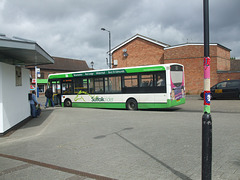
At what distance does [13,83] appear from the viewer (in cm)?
997

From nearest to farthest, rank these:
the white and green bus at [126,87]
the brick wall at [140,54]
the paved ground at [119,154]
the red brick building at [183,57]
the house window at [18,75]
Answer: the paved ground at [119,154]
the house window at [18,75]
the white and green bus at [126,87]
the red brick building at [183,57]
the brick wall at [140,54]

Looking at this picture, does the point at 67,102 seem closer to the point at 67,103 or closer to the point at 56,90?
the point at 67,103

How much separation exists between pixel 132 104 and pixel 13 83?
25.6 ft

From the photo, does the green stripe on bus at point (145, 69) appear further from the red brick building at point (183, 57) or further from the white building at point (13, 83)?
the red brick building at point (183, 57)

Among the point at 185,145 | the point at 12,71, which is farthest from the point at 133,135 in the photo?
the point at 12,71

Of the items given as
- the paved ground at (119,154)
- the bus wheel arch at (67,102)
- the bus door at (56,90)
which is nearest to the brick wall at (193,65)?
the bus wheel arch at (67,102)

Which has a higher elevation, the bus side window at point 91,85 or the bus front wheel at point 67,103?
the bus side window at point 91,85

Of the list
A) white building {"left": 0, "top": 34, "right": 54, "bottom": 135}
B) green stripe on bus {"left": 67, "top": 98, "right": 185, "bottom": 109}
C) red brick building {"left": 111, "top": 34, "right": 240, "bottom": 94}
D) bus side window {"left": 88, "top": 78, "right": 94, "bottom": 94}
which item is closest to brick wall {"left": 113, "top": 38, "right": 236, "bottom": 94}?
red brick building {"left": 111, "top": 34, "right": 240, "bottom": 94}

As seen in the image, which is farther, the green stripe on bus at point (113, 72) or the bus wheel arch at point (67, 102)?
the bus wheel arch at point (67, 102)

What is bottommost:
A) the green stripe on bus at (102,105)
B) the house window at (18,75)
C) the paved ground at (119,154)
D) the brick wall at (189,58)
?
the paved ground at (119,154)

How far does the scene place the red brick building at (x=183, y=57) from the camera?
26625 millimetres

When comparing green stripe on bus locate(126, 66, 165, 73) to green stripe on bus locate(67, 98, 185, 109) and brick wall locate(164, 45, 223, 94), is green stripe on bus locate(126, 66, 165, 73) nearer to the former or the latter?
green stripe on bus locate(67, 98, 185, 109)

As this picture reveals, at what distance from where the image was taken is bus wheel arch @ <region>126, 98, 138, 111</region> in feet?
50.1

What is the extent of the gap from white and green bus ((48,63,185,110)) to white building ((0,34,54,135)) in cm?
572
